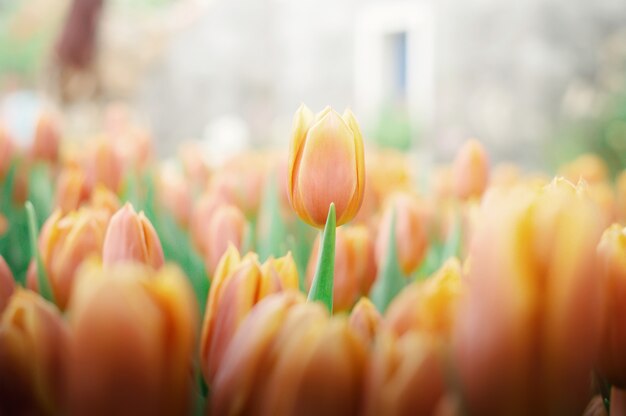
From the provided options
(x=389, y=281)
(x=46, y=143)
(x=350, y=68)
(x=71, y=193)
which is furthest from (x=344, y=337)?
(x=350, y=68)

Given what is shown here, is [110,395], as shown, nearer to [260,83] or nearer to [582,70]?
[582,70]

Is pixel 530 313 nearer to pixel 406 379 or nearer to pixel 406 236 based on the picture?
pixel 406 379

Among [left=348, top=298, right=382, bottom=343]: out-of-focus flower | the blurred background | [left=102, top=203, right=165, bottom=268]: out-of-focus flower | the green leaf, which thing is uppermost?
the blurred background

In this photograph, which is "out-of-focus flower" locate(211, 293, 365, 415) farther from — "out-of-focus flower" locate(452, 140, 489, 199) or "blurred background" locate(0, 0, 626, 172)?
"blurred background" locate(0, 0, 626, 172)

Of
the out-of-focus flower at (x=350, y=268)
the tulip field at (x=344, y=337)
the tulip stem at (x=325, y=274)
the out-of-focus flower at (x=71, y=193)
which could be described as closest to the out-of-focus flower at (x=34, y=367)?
the tulip field at (x=344, y=337)

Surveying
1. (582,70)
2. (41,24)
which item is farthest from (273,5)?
(582,70)

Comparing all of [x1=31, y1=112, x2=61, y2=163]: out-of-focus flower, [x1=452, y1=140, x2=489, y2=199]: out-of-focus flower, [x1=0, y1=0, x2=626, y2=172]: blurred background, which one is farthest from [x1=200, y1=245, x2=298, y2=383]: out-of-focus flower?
[x1=0, y1=0, x2=626, y2=172]: blurred background

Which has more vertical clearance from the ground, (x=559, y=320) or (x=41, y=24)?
(x=41, y=24)
